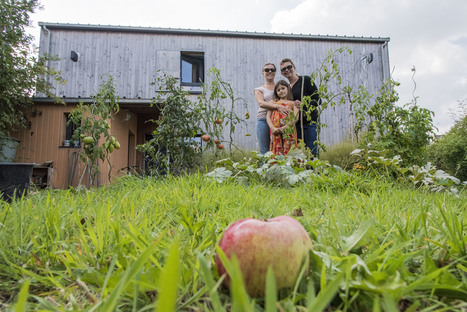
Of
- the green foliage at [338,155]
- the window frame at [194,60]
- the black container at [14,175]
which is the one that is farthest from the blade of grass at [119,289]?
the window frame at [194,60]

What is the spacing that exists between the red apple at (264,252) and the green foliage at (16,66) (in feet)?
29.5

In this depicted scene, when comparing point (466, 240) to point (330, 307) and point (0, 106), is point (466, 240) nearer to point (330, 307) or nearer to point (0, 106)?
point (330, 307)

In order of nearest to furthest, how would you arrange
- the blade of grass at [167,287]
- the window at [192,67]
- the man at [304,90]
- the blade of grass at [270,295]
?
the blade of grass at [167,287] → the blade of grass at [270,295] → the man at [304,90] → the window at [192,67]

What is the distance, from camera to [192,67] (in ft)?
40.3

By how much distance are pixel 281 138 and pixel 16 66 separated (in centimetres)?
854

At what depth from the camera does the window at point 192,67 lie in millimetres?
12000

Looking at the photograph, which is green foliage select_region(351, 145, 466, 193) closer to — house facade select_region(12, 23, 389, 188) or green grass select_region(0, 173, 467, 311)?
green grass select_region(0, 173, 467, 311)

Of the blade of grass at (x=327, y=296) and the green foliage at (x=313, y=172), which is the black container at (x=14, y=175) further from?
the blade of grass at (x=327, y=296)

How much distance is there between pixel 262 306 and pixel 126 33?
1314cm

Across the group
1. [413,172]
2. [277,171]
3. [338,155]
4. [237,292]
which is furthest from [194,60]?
[237,292]

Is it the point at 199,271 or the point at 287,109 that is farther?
the point at 287,109

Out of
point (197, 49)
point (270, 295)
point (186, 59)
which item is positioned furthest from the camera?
point (186, 59)

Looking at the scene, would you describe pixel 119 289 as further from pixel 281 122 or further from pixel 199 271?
pixel 281 122

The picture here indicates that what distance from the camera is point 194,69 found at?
12.3 meters
